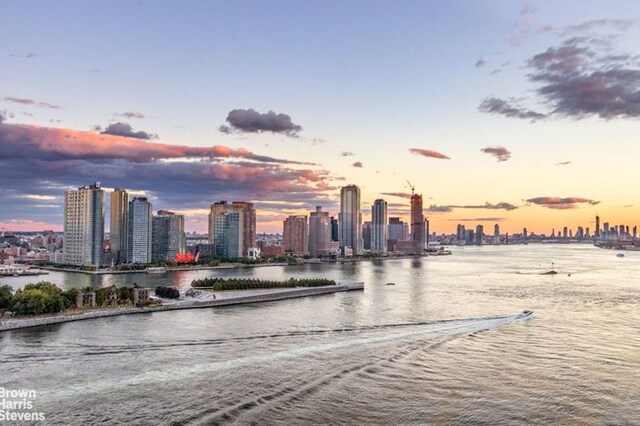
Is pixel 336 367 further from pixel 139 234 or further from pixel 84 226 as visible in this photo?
pixel 139 234

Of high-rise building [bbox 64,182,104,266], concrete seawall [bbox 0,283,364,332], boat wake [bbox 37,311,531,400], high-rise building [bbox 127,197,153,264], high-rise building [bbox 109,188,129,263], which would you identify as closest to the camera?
boat wake [bbox 37,311,531,400]

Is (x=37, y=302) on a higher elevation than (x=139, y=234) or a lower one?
lower

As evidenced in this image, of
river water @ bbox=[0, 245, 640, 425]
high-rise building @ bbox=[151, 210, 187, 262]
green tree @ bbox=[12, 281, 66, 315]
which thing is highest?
high-rise building @ bbox=[151, 210, 187, 262]

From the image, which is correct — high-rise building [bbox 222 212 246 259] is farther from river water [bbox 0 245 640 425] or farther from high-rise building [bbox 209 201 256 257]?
river water [bbox 0 245 640 425]

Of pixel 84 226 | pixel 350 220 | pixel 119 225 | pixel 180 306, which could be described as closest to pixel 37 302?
pixel 180 306

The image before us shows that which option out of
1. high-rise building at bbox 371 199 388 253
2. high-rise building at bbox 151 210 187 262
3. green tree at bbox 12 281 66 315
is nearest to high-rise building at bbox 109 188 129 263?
high-rise building at bbox 151 210 187 262

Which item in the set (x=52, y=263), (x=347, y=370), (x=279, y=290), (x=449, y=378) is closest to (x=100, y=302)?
(x=279, y=290)
